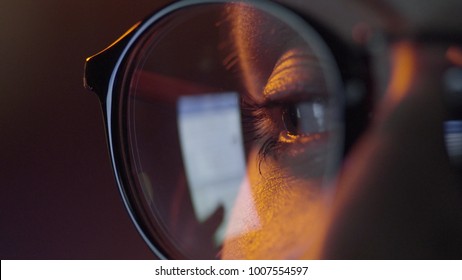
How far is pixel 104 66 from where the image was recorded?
871 mm

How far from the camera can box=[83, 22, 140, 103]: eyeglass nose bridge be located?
2.85 ft

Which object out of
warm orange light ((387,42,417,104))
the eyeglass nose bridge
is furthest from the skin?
the eyeglass nose bridge

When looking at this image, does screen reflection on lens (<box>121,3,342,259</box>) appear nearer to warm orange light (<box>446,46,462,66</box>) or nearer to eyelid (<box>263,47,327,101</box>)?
eyelid (<box>263,47,327,101</box>)

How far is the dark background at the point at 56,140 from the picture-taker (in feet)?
2.91

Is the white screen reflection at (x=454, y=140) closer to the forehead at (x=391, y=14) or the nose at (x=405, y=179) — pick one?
the nose at (x=405, y=179)

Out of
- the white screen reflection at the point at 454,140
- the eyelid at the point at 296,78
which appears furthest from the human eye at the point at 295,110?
the white screen reflection at the point at 454,140

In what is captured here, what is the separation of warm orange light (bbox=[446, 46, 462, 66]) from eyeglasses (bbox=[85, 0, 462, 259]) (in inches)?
3.4

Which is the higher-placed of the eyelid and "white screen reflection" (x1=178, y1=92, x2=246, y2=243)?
the eyelid

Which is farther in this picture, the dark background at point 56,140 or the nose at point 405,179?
the dark background at point 56,140

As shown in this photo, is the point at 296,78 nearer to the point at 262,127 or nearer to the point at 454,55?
the point at 262,127

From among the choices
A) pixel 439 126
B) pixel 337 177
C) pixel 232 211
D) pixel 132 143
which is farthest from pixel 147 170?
pixel 439 126

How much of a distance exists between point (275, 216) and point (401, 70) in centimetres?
28

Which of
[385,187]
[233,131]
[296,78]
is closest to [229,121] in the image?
[233,131]
